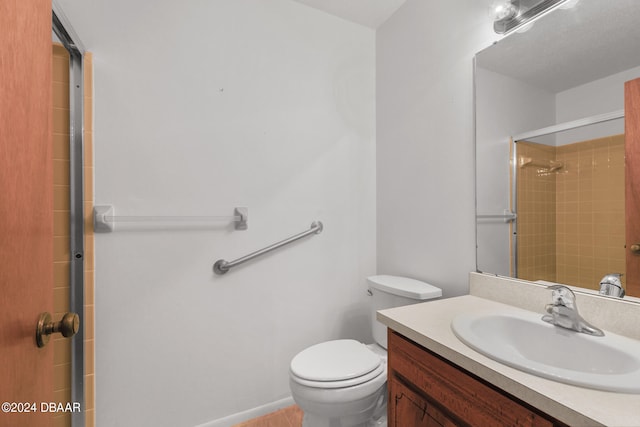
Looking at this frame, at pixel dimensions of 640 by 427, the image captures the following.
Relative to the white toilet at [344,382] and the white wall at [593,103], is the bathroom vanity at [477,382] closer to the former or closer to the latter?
A: the white toilet at [344,382]

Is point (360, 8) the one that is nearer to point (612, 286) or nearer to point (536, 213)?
point (536, 213)

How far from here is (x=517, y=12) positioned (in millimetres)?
1090

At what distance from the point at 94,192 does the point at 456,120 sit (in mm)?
1686

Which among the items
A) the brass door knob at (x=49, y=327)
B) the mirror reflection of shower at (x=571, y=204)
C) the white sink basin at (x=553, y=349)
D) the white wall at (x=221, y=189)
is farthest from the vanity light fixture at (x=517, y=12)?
the brass door knob at (x=49, y=327)

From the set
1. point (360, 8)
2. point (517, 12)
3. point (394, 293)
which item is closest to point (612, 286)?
point (394, 293)

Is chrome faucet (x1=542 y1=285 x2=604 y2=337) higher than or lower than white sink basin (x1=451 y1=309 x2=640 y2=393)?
higher

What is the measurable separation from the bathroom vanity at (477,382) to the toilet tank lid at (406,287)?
16cm

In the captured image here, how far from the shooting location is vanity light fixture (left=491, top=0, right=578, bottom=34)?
1018 mm

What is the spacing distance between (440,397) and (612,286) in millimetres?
627

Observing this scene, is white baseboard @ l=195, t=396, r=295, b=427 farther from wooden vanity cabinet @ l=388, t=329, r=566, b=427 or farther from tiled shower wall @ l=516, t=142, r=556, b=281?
tiled shower wall @ l=516, t=142, r=556, b=281

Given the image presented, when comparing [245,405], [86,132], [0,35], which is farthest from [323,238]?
[0,35]

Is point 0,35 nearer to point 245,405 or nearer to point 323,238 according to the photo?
point 323,238

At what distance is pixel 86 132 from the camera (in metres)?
1.23

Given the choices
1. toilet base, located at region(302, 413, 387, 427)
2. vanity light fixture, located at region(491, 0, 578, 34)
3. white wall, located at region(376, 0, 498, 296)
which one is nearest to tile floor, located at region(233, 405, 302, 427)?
toilet base, located at region(302, 413, 387, 427)
